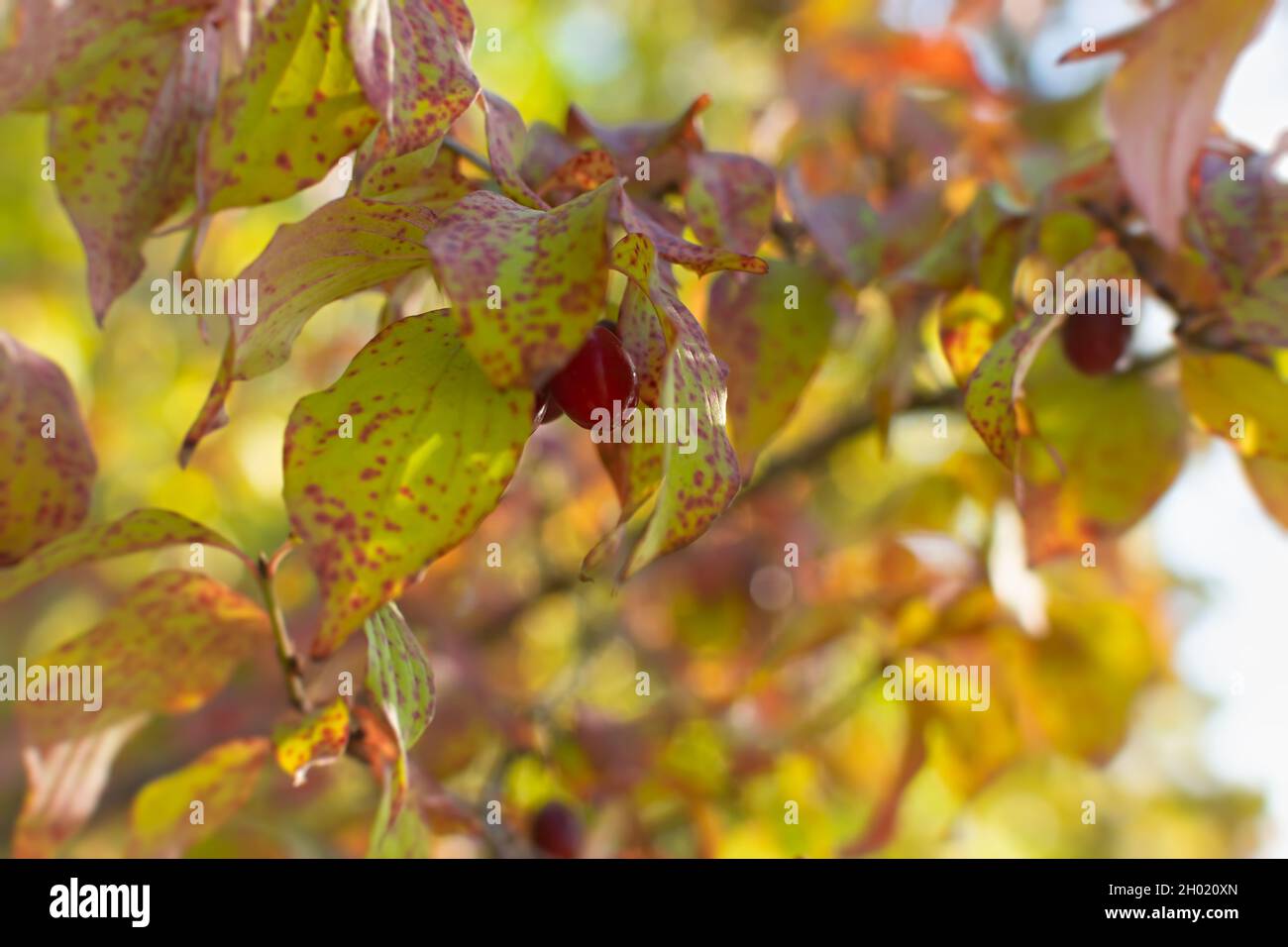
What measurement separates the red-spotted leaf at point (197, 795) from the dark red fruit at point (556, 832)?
0.41 metres

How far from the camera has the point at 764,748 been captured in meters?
1.30

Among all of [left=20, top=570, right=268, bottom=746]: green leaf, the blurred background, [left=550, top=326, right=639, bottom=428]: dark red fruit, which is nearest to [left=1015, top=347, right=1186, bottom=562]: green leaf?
the blurred background

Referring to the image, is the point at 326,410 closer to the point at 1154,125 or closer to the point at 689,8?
the point at 1154,125

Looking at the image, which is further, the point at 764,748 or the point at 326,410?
the point at 764,748

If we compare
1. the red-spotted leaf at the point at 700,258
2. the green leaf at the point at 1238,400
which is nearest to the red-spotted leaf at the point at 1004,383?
the red-spotted leaf at the point at 700,258

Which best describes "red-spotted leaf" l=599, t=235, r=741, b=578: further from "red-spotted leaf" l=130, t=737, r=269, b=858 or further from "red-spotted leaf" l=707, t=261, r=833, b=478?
"red-spotted leaf" l=130, t=737, r=269, b=858

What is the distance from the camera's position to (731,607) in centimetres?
157

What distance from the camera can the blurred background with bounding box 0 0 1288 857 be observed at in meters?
1.10

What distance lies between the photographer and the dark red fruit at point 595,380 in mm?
524

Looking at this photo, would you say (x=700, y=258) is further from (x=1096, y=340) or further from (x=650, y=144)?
(x=1096, y=340)

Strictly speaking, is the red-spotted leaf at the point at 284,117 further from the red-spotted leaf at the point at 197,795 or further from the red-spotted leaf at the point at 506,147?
the red-spotted leaf at the point at 197,795
